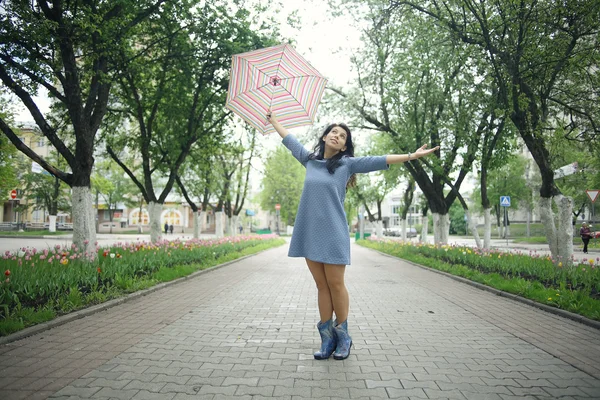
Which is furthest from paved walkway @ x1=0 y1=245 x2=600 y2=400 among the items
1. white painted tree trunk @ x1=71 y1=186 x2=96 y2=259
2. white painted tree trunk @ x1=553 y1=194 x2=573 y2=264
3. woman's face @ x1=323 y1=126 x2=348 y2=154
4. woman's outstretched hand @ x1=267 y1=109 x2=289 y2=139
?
white painted tree trunk @ x1=553 y1=194 x2=573 y2=264

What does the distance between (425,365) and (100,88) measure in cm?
1006

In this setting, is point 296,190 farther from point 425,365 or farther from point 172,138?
point 425,365

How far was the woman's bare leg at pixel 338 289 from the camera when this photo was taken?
365cm

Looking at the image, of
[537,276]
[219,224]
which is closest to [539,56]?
[537,276]

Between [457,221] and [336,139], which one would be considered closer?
[336,139]

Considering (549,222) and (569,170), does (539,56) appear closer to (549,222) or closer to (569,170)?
(569,170)

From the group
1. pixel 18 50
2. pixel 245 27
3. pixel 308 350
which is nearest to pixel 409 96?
pixel 245 27

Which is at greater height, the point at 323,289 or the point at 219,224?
the point at 219,224

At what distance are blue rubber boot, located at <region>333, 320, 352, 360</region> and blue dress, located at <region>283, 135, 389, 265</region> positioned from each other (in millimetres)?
632

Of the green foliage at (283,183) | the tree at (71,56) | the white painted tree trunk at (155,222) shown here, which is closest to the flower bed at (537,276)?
the tree at (71,56)

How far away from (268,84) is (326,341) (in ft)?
8.90

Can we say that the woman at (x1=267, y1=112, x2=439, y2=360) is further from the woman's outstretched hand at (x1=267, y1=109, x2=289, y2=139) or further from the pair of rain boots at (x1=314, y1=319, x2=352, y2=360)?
the woman's outstretched hand at (x1=267, y1=109, x2=289, y2=139)

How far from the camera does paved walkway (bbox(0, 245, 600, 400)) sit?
302 cm

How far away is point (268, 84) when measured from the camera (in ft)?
14.4
